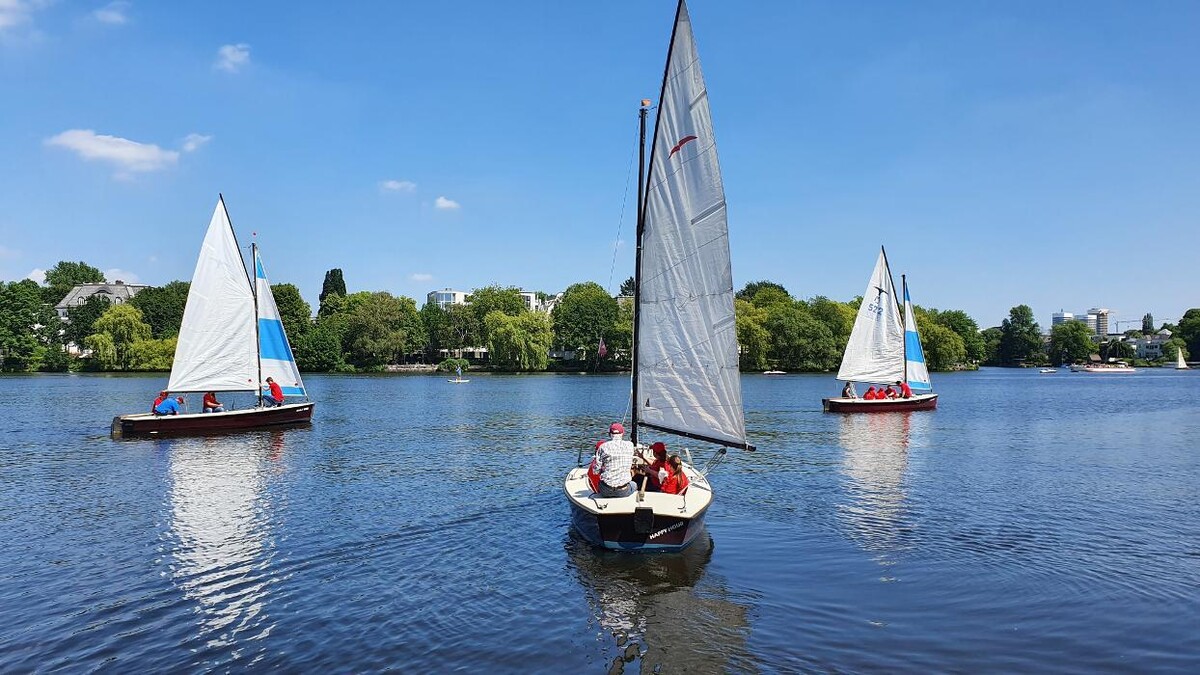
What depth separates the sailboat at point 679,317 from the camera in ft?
56.6

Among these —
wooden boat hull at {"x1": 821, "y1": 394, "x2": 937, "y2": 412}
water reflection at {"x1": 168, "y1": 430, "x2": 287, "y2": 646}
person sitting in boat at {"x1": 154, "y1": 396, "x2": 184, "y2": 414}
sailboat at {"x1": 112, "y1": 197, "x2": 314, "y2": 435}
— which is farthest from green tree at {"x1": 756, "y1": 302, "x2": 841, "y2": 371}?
water reflection at {"x1": 168, "y1": 430, "x2": 287, "y2": 646}

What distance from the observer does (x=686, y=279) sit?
18.8m

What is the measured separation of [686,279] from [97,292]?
199204 millimetres

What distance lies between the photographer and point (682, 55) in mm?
17891

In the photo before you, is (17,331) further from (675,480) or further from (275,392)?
(675,480)

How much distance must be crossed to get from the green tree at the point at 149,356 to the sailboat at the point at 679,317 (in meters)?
131

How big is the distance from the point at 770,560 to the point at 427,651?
8509 millimetres

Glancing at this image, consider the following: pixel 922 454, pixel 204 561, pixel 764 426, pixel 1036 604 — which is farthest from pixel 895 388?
pixel 204 561

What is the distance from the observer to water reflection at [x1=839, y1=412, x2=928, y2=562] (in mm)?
20750

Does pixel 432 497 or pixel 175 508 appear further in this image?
pixel 432 497

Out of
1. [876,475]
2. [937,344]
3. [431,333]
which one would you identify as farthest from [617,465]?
[431,333]

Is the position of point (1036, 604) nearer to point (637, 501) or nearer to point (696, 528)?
point (696, 528)

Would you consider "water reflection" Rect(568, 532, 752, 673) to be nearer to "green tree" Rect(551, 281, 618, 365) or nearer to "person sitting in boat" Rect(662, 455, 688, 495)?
"person sitting in boat" Rect(662, 455, 688, 495)

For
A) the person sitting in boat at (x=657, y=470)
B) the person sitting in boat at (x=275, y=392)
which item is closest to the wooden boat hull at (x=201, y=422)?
the person sitting in boat at (x=275, y=392)
